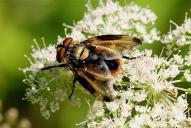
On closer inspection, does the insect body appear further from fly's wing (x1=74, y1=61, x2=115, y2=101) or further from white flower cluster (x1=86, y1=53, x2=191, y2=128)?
white flower cluster (x1=86, y1=53, x2=191, y2=128)

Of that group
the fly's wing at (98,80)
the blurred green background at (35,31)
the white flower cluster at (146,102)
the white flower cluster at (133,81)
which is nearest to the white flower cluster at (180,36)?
the white flower cluster at (133,81)

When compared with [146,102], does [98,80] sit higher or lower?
higher

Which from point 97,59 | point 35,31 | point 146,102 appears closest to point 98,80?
point 97,59

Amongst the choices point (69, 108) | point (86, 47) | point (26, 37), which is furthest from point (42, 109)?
point (26, 37)

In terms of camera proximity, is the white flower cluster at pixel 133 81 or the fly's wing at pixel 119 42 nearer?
the white flower cluster at pixel 133 81

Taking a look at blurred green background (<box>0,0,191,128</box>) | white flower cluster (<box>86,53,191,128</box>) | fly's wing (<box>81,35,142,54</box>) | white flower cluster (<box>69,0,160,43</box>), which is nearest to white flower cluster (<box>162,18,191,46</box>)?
white flower cluster (<box>69,0,160,43</box>)

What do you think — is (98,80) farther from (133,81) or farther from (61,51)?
(61,51)

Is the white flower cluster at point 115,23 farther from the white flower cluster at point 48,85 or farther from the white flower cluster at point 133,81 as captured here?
the white flower cluster at point 48,85
